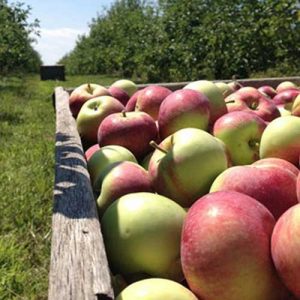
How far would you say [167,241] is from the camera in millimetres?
1235

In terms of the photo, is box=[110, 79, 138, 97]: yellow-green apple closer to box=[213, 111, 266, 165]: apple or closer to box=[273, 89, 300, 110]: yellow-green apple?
box=[273, 89, 300, 110]: yellow-green apple

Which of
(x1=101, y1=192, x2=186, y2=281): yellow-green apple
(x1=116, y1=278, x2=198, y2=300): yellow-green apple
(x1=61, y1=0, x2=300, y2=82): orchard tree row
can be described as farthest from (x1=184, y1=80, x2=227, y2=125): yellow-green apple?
(x1=61, y1=0, x2=300, y2=82): orchard tree row

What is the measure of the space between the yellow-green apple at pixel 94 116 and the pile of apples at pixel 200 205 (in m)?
0.33

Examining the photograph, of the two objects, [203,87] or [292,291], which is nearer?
[292,291]

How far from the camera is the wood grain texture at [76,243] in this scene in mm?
870

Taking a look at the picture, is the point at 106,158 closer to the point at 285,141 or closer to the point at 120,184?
the point at 120,184

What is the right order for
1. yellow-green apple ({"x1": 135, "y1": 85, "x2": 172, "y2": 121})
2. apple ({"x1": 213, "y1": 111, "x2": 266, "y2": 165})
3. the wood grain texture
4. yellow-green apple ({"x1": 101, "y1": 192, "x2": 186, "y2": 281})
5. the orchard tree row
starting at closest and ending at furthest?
the wood grain texture < yellow-green apple ({"x1": 101, "y1": 192, "x2": 186, "y2": 281}) < apple ({"x1": 213, "y1": 111, "x2": 266, "y2": 165}) < yellow-green apple ({"x1": 135, "y1": 85, "x2": 172, "y2": 121}) < the orchard tree row

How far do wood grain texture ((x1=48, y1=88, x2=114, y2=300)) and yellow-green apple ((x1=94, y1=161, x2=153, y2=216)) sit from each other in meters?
0.07

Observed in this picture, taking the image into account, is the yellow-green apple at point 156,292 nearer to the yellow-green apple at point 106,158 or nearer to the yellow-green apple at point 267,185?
the yellow-green apple at point 267,185

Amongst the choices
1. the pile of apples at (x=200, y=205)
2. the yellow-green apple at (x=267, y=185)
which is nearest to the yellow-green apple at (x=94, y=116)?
the pile of apples at (x=200, y=205)

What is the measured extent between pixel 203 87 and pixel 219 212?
3.98ft

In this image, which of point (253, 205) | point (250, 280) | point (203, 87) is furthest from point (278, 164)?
point (203, 87)

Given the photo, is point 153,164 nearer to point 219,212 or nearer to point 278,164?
point 278,164

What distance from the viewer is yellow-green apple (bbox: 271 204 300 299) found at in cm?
97
